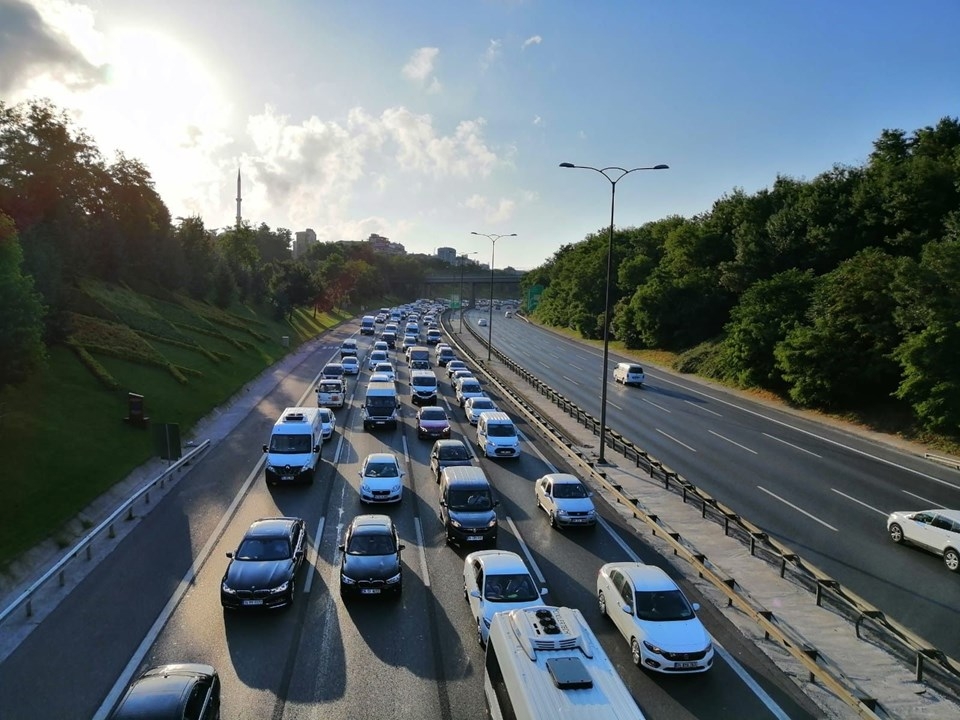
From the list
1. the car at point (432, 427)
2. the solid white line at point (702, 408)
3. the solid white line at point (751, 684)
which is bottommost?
the solid white line at point (751, 684)

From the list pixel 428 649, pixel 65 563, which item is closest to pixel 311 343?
pixel 65 563

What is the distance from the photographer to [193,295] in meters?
68.4

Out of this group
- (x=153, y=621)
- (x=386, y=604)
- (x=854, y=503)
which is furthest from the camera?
(x=854, y=503)

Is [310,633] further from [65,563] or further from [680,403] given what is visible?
[680,403]

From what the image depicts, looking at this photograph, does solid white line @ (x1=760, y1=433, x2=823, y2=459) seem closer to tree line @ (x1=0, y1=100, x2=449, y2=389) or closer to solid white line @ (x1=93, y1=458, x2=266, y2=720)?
solid white line @ (x1=93, y1=458, x2=266, y2=720)

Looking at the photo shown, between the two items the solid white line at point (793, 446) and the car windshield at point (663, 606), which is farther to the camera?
the solid white line at point (793, 446)

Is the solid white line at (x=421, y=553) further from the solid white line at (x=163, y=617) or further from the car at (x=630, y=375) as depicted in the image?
the car at (x=630, y=375)

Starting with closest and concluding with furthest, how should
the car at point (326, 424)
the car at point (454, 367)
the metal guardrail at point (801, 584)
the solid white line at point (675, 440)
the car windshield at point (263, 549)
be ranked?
the metal guardrail at point (801, 584)
the car windshield at point (263, 549)
the car at point (326, 424)
the solid white line at point (675, 440)
the car at point (454, 367)

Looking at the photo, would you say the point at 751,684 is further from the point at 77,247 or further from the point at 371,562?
the point at 77,247

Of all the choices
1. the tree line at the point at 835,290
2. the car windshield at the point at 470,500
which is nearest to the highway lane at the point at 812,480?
the tree line at the point at 835,290

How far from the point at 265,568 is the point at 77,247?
132ft

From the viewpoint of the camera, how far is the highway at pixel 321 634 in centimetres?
1186

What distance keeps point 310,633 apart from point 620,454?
1997 cm

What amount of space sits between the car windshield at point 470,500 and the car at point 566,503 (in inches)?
101
